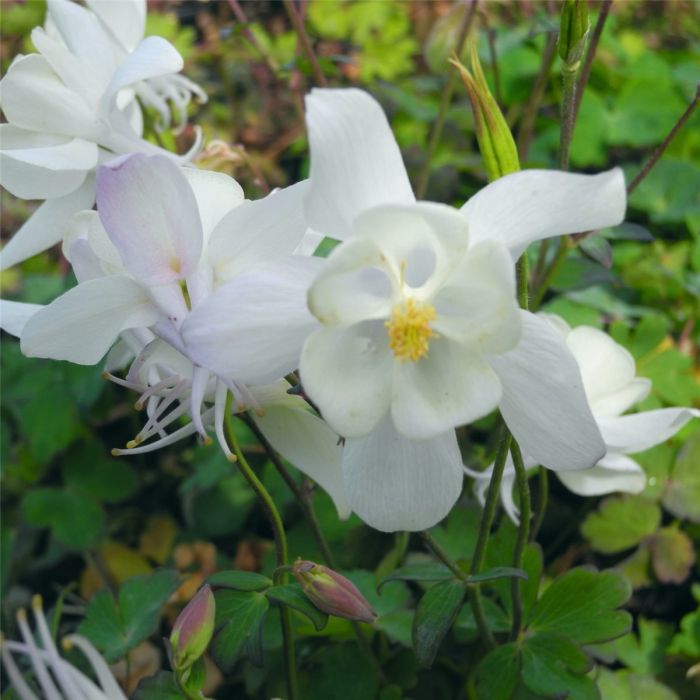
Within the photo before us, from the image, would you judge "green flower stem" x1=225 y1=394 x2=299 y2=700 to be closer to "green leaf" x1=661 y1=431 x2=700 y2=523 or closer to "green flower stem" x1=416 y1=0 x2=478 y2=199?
"green leaf" x1=661 y1=431 x2=700 y2=523

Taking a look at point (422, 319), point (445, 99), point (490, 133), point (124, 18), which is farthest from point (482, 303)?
point (445, 99)

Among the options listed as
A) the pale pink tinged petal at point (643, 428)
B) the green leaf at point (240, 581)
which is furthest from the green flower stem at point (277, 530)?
the pale pink tinged petal at point (643, 428)

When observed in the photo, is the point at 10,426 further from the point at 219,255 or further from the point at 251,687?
the point at 219,255

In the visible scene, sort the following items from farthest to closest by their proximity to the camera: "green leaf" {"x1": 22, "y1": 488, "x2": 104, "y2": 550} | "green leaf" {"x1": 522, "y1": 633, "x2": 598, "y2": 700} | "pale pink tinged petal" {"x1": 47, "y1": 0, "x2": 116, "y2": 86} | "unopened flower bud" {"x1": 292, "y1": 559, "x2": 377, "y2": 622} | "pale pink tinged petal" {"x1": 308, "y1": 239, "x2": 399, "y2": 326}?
"green leaf" {"x1": 22, "y1": 488, "x2": 104, "y2": 550}, "pale pink tinged petal" {"x1": 47, "y1": 0, "x2": 116, "y2": 86}, "green leaf" {"x1": 522, "y1": 633, "x2": 598, "y2": 700}, "unopened flower bud" {"x1": 292, "y1": 559, "x2": 377, "y2": 622}, "pale pink tinged petal" {"x1": 308, "y1": 239, "x2": 399, "y2": 326}

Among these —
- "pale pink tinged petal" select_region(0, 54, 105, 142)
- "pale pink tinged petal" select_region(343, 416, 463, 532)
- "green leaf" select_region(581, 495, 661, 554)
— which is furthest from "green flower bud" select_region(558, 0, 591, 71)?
"green leaf" select_region(581, 495, 661, 554)

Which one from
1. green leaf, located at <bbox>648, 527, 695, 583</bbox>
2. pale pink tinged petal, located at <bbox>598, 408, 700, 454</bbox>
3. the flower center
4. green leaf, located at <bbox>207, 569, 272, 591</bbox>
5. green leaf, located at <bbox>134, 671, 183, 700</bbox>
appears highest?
the flower center

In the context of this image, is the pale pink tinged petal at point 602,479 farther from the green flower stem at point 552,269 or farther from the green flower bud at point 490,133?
the green flower bud at point 490,133

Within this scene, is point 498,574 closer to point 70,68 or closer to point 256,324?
point 256,324
